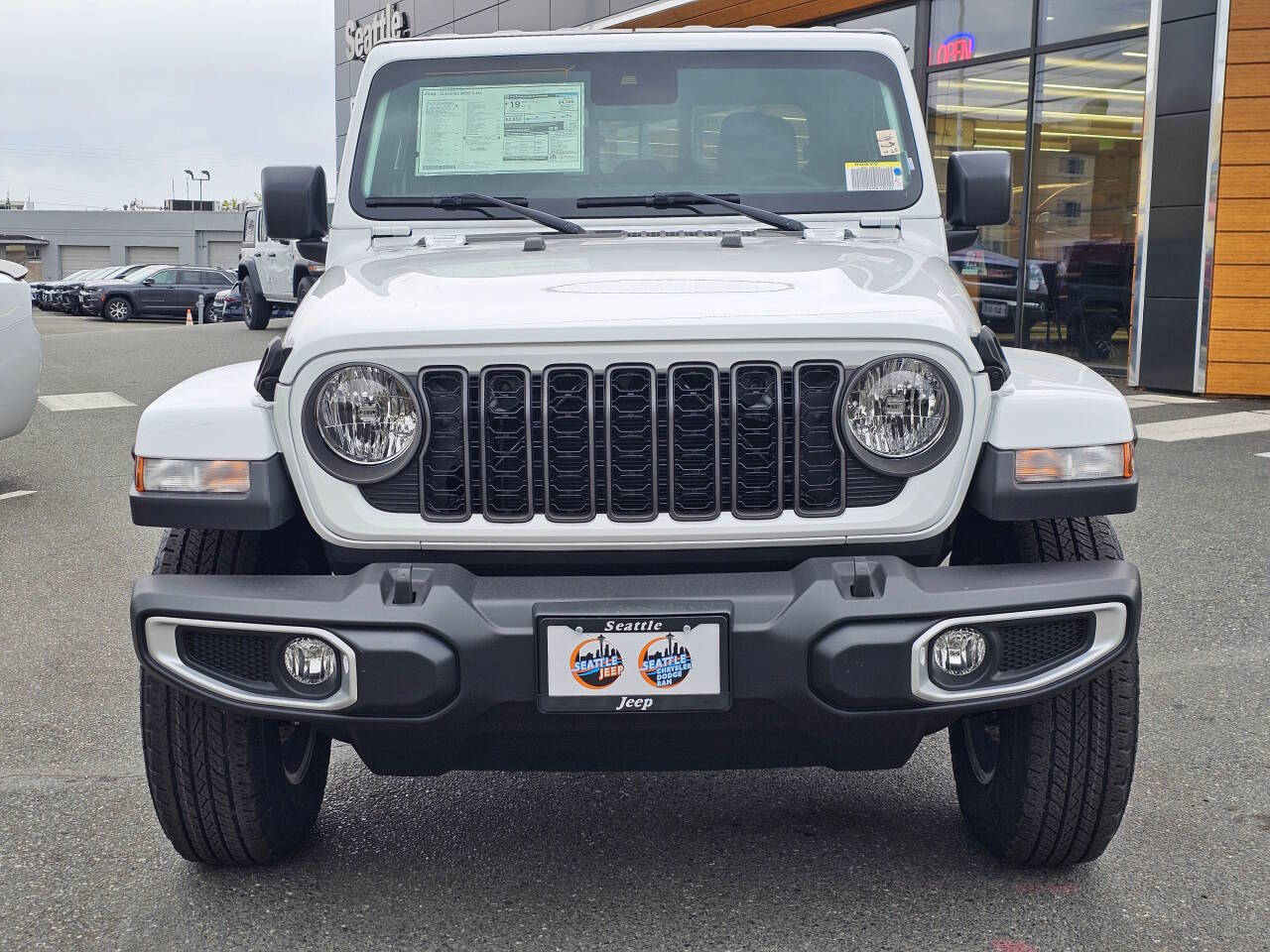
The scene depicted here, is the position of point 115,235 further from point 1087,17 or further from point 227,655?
point 227,655

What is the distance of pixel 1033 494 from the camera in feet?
8.45

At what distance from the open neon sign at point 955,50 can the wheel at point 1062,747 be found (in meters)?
12.6

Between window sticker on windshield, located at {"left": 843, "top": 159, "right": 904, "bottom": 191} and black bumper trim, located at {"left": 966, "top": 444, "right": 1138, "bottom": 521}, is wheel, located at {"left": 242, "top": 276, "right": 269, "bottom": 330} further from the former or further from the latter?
black bumper trim, located at {"left": 966, "top": 444, "right": 1138, "bottom": 521}

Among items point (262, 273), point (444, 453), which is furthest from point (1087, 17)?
point (262, 273)

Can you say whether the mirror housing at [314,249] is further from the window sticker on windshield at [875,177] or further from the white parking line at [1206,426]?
the white parking line at [1206,426]

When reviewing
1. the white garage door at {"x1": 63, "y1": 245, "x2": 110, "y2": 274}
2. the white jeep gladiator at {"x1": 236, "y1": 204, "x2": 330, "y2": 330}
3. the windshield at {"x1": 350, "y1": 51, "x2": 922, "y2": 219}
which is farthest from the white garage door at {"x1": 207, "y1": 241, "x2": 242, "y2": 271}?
the windshield at {"x1": 350, "y1": 51, "x2": 922, "y2": 219}

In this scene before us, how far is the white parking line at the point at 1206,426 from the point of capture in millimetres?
9527

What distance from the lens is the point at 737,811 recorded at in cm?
340

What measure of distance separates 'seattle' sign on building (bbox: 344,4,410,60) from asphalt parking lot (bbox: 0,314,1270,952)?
75.0 feet

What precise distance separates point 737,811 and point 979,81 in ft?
40.8

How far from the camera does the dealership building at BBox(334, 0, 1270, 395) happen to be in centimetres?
1138

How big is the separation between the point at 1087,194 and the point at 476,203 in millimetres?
10617

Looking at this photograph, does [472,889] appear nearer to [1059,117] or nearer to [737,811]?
[737,811]

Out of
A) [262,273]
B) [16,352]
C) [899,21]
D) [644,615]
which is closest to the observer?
[644,615]
